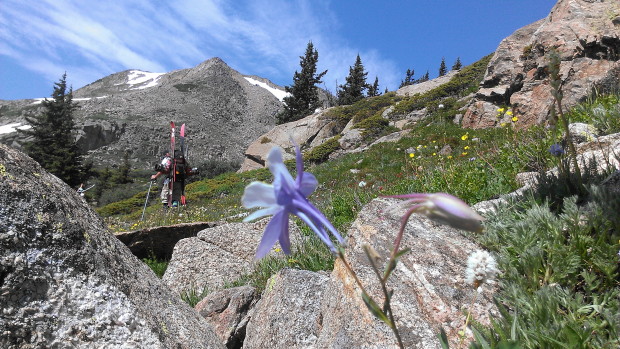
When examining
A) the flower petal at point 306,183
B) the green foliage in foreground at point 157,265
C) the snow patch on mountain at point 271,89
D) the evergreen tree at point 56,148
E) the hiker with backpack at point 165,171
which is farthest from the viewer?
the snow patch on mountain at point 271,89

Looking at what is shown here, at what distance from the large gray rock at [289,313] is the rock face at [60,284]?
0.91 meters

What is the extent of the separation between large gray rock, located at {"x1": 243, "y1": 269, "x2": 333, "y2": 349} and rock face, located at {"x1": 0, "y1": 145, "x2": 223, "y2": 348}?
2.99ft

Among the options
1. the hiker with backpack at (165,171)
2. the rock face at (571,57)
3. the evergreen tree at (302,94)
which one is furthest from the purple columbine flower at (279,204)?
the evergreen tree at (302,94)

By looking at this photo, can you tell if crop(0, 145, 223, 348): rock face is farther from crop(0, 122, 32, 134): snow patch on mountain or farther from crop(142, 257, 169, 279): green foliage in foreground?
crop(0, 122, 32, 134): snow patch on mountain

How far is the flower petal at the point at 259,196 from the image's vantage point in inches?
29.5

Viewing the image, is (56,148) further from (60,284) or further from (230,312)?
(60,284)

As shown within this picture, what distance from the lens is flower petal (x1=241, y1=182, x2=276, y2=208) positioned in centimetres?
75

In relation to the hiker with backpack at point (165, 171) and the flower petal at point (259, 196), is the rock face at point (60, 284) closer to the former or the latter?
the flower petal at point (259, 196)

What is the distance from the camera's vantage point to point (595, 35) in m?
8.77

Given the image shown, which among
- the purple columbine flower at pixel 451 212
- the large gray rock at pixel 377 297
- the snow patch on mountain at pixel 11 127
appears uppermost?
the snow patch on mountain at pixel 11 127

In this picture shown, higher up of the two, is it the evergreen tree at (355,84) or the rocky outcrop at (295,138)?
the evergreen tree at (355,84)

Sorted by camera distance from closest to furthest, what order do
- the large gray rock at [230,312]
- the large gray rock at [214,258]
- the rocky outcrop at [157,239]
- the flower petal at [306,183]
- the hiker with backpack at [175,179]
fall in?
the flower petal at [306,183]
the large gray rock at [230,312]
the large gray rock at [214,258]
the rocky outcrop at [157,239]
the hiker with backpack at [175,179]

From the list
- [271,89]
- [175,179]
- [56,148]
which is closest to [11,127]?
[56,148]

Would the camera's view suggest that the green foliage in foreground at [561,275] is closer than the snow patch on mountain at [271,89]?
Yes
